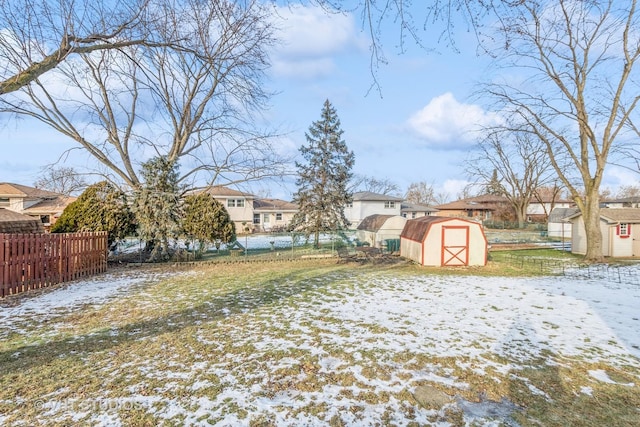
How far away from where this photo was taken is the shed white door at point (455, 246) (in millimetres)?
Answer: 15477

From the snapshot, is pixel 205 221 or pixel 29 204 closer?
pixel 205 221

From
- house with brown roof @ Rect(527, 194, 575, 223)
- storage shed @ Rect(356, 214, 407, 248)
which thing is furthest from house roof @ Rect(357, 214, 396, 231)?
house with brown roof @ Rect(527, 194, 575, 223)

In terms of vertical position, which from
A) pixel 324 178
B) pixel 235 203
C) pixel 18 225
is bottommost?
pixel 18 225

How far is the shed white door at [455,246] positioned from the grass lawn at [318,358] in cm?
622

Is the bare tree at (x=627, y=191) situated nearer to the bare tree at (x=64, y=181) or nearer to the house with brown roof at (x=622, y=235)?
the house with brown roof at (x=622, y=235)

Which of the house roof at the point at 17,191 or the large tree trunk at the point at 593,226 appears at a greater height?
the house roof at the point at 17,191

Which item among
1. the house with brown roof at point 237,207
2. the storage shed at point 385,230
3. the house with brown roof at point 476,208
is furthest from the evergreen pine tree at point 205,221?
the house with brown roof at point 476,208

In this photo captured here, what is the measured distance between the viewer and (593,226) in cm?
1734

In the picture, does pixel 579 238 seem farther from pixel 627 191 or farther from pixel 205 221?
pixel 627 191

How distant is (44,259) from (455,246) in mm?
15551

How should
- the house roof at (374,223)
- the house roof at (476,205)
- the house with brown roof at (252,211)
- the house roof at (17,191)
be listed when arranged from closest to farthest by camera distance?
the house roof at (374,223), the house roof at (17,191), the house with brown roof at (252,211), the house roof at (476,205)

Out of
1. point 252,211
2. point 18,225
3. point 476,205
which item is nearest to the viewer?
point 18,225

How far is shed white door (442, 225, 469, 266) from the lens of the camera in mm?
15477

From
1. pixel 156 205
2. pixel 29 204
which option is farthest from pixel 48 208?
pixel 156 205
